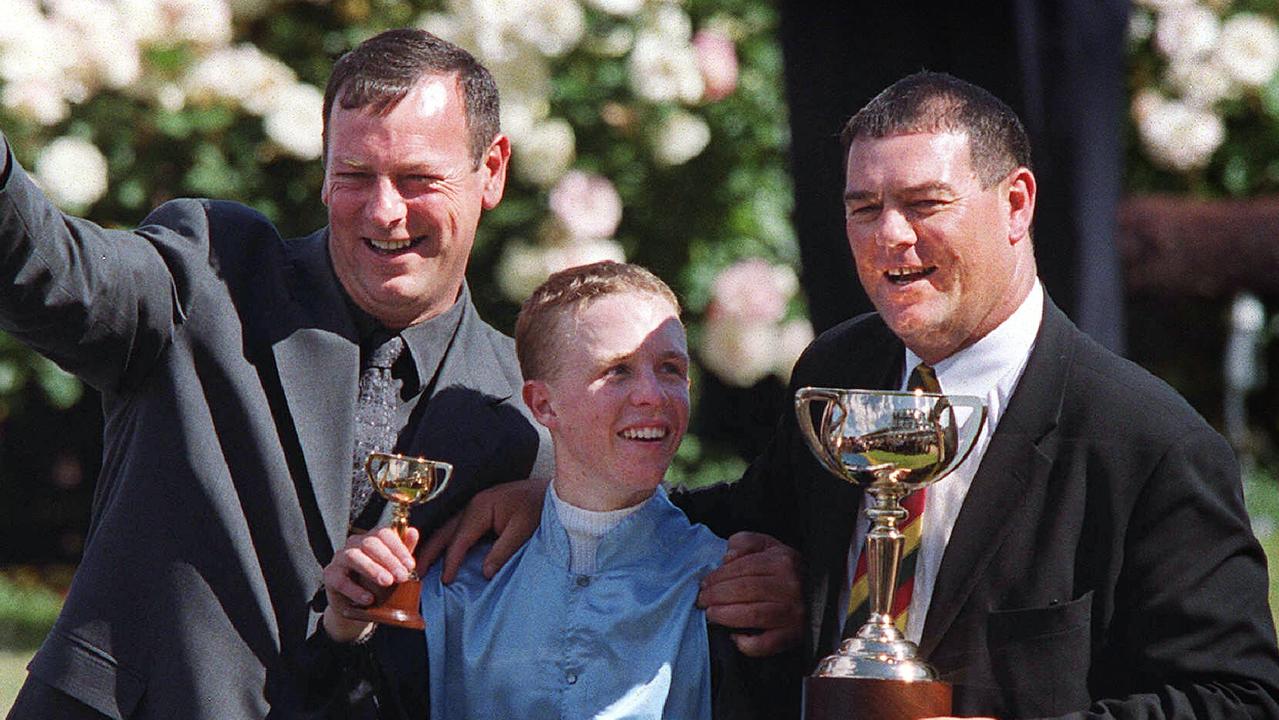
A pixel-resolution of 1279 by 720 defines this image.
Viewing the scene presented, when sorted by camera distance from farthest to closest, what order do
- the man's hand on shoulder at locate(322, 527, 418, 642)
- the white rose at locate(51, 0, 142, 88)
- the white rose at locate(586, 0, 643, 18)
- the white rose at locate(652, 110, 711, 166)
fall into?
the white rose at locate(652, 110, 711, 166)
the white rose at locate(586, 0, 643, 18)
the white rose at locate(51, 0, 142, 88)
the man's hand on shoulder at locate(322, 527, 418, 642)

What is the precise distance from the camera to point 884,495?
286 centimetres

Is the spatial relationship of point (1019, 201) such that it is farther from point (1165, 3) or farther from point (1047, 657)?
point (1165, 3)

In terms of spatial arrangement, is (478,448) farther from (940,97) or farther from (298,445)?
(940,97)

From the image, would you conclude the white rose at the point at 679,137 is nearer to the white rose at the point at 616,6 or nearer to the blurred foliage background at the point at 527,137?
the blurred foliage background at the point at 527,137

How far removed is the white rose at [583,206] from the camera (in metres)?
6.44

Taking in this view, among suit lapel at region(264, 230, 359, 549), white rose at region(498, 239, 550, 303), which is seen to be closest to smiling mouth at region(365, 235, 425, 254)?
suit lapel at region(264, 230, 359, 549)

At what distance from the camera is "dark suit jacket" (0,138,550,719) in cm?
321

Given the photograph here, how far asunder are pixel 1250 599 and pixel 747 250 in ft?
13.8

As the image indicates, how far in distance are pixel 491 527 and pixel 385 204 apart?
1.85 ft

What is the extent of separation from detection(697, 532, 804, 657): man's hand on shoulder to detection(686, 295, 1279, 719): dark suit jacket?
321 millimetres

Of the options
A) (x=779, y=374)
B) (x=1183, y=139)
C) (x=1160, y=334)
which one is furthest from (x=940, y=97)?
(x=1160, y=334)

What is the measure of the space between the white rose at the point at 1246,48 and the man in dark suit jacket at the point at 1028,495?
228 inches

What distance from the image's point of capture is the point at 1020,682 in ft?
9.34

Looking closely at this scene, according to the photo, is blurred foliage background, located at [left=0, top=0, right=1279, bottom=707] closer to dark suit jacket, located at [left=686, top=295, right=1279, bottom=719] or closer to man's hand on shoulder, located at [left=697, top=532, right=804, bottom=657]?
man's hand on shoulder, located at [left=697, top=532, right=804, bottom=657]
